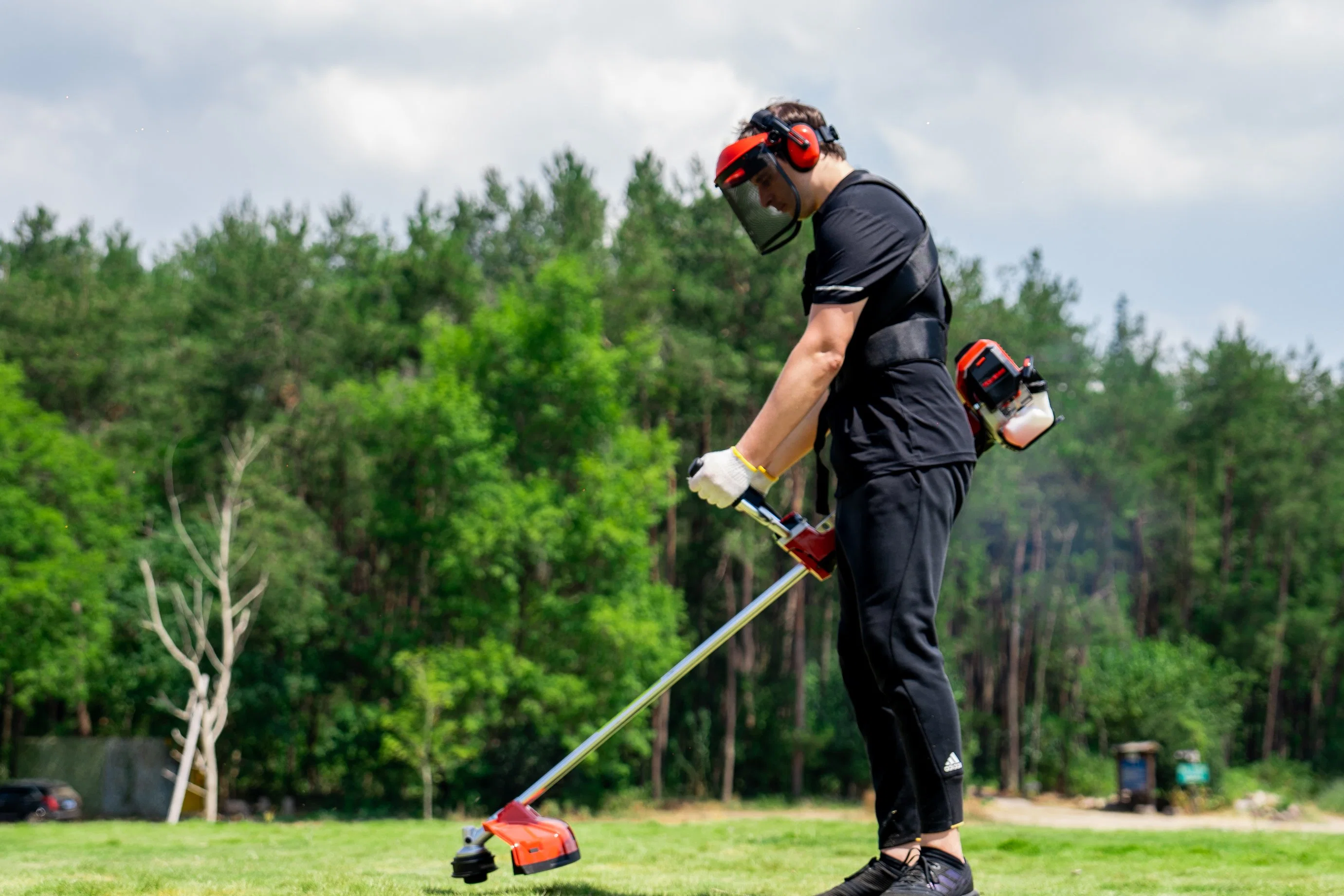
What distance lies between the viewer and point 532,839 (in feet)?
13.1

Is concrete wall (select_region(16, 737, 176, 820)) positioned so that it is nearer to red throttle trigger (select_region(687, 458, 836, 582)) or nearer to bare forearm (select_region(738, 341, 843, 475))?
red throttle trigger (select_region(687, 458, 836, 582))

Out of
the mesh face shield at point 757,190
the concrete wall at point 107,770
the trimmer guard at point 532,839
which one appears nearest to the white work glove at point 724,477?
the mesh face shield at point 757,190

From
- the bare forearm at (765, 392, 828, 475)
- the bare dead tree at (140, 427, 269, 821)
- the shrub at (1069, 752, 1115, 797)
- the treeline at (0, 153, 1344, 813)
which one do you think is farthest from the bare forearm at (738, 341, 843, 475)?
the shrub at (1069, 752, 1115, 797)

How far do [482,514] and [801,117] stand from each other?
32.5 m

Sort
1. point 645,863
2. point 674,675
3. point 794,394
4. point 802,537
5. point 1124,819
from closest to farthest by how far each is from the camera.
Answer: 1. point 794,394
2. point 802,537
3. point 674,675
4. point 645,863
5. point 1124,819

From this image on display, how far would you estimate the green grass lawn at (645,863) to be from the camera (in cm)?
404

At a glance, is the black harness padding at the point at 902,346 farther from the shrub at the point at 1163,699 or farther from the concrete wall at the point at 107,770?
the concrete wall at the point at 107,770

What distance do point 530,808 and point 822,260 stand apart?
2.08m

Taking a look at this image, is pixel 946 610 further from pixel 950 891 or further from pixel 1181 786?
pixel 950 891

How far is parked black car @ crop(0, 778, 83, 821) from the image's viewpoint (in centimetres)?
3023

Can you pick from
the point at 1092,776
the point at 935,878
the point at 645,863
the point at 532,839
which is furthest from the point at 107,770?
the point at 935,878

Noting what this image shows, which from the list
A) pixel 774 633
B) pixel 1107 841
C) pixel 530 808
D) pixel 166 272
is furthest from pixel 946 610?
pixel 530 808

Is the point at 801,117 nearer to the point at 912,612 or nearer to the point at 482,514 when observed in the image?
the point at 912,612

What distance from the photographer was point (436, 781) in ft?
123
